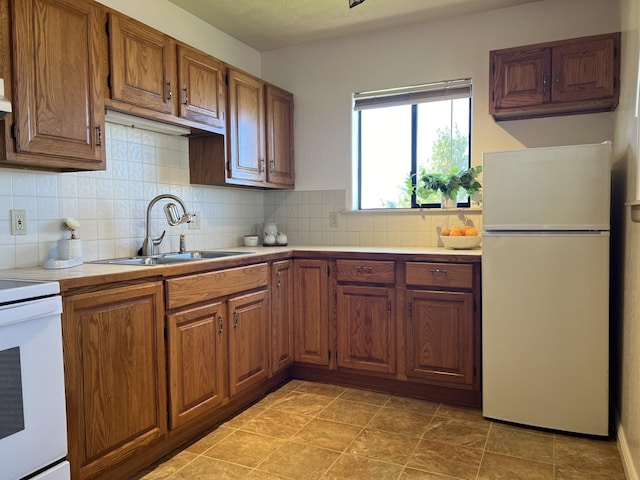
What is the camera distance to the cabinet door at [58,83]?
6.15 feet

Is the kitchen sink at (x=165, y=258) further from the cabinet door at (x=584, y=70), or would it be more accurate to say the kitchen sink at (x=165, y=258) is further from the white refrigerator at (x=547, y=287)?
the cabinet door at (x=584, y=70)

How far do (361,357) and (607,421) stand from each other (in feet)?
4.45

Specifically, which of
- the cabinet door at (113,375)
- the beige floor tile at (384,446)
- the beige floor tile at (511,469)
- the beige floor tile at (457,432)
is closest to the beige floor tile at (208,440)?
the cabinet door at (113,375)

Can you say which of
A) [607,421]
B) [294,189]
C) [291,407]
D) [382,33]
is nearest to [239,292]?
[291,407]

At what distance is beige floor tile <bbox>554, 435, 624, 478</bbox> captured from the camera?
211 cm

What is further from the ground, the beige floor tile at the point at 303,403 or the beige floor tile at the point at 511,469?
Answer: the beige floor tile at the point at 303,403

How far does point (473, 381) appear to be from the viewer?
2750mm

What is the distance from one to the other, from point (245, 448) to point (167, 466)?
36 centimetres

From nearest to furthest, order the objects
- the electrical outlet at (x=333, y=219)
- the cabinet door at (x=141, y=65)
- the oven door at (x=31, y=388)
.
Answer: the oven door at (x=31, y=388), the cabinet door at (x=141, y=65), the electrical outlet at (x=333, y=219)

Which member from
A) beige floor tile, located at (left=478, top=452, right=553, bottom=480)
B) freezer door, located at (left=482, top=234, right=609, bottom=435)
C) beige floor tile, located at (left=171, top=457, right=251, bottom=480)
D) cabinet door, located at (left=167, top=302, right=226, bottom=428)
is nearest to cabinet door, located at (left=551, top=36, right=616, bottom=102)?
freezer door, located at (left=482, top=234, right=609, bottom=435)

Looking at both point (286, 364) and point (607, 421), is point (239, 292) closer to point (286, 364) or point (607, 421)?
point (286, 364)

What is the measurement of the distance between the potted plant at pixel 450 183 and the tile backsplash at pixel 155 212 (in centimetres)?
15

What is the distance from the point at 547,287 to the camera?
96.0 inches

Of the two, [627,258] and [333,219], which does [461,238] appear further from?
[333,219]
